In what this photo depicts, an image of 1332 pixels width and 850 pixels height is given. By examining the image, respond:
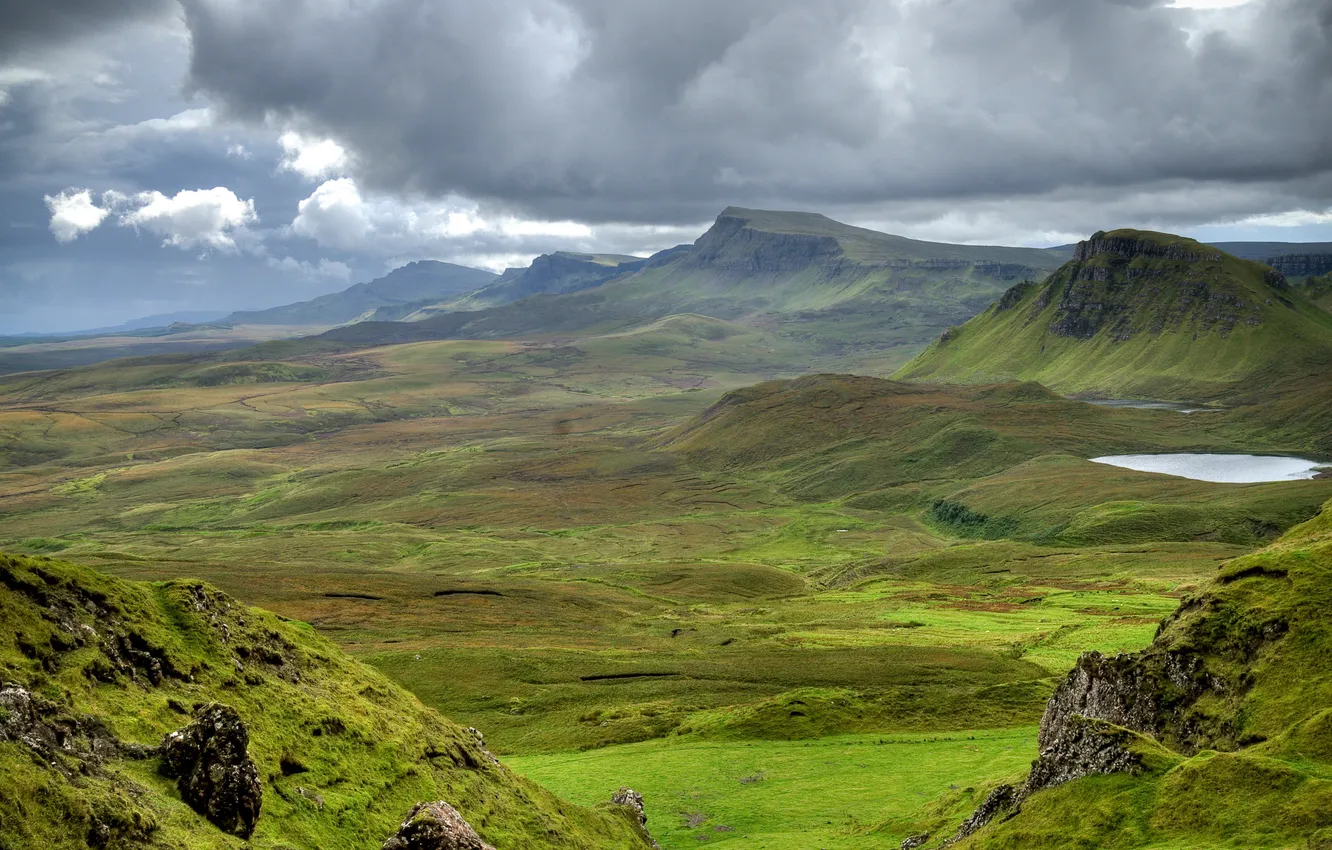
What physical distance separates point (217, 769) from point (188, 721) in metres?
4.54

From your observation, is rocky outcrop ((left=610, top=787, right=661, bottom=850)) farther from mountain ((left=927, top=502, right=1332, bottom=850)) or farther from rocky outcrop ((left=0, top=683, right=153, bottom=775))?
rocky outcrop ((left=0, top=683, right=153, bottom=775))

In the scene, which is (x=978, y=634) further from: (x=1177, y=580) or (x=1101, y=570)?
(x=1101, y=570)

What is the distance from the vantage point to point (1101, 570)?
157000 millimetres

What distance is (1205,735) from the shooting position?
36969 millimetres

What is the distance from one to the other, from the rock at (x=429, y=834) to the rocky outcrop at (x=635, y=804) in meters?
21.3

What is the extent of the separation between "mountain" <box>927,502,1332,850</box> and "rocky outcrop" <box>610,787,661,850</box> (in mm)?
14844

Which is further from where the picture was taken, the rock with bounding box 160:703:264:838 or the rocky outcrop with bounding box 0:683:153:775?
the rock with bounding box 160:703:264:838

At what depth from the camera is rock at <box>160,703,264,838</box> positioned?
92.0ft

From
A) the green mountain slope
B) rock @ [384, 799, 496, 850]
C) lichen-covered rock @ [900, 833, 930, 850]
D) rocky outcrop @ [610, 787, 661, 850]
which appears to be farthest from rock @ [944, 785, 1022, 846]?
rock @ [384, 799, 496, 850]

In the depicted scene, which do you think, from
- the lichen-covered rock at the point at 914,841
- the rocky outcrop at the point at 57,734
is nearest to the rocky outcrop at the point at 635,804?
the lichen-covered rock at the point at 914,841

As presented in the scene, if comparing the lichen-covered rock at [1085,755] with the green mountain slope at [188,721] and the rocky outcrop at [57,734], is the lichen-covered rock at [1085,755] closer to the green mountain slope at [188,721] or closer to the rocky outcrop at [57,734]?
the green mountain slope at [188,721]

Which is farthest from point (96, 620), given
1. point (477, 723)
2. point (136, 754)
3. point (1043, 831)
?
point (477, 723)

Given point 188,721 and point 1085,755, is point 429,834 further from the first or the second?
point 1085,755

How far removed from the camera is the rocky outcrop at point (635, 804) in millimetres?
49438
